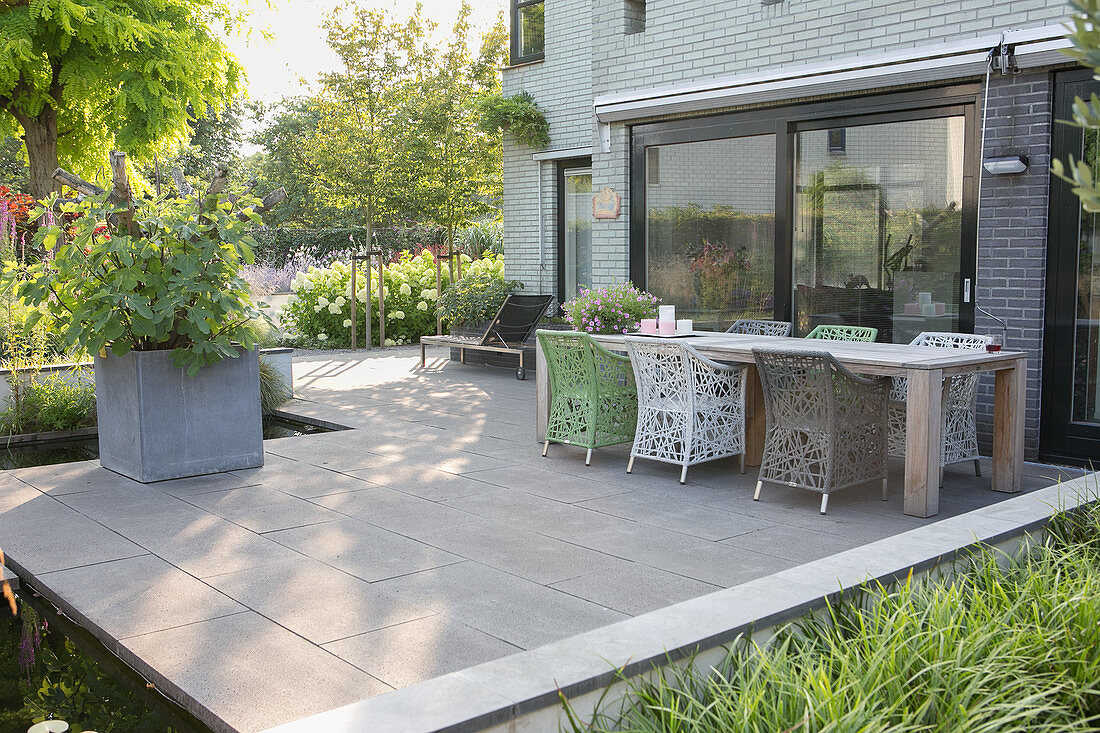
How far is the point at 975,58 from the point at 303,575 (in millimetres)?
5435

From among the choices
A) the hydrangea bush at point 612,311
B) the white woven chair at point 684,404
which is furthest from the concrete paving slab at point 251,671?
the hydrangea bush at point 612,311

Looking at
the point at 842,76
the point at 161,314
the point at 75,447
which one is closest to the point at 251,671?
the point at 161,314

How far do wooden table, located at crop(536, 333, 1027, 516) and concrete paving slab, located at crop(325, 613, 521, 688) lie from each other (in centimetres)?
273

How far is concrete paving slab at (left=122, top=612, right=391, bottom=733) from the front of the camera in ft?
9.57

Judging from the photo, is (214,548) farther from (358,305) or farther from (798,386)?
(358,305)

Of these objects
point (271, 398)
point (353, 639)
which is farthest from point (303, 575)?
point (271, 398)

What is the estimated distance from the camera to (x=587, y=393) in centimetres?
643

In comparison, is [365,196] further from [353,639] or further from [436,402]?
[353,639]

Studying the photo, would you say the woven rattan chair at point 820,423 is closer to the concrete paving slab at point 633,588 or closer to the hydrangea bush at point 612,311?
the concrete paving slab at point 633,588

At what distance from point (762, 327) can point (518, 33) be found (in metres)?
6.41

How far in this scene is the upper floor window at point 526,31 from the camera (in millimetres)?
12141

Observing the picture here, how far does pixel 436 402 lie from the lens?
9.33 meters

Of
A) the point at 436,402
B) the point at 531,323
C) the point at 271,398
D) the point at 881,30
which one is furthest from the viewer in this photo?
the point at 531,323

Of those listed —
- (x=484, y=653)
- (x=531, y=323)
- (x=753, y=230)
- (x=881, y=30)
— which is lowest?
(x=484, y=653)
